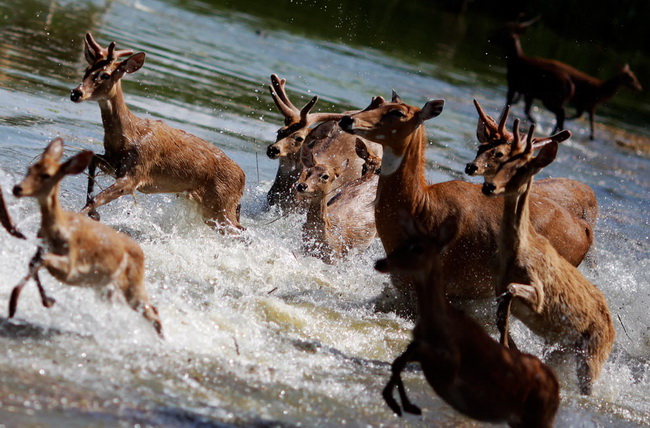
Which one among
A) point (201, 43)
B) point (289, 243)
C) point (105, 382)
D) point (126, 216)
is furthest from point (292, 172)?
point (201, 43)

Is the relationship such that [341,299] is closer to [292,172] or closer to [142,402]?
[292,172]

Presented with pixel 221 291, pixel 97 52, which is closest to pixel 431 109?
pixel 221 291

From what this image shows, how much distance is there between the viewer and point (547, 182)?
9.80 metres

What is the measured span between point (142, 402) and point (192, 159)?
4177 millimetres

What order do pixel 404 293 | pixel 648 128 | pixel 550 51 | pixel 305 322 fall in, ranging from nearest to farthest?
pixel 305 322
pixel 404 293
pixel 648 128
pixel 550 51

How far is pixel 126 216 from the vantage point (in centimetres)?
905

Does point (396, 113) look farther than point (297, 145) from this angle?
No

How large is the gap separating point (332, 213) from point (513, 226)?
3.18m

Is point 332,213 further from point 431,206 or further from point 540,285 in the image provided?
point 540,285

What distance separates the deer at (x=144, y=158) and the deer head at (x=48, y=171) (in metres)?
2.71

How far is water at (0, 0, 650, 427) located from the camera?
5.28m

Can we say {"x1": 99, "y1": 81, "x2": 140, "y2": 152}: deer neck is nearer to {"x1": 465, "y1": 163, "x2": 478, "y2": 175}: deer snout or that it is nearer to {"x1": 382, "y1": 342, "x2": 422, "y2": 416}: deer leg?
{"x1": 465, "y1": 163, "x2": 478, "y2": 175}: deer snout

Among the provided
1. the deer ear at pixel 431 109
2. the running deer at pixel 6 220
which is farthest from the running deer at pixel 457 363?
the deer ear at pixel 431 109

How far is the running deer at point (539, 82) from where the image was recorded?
811 inches
